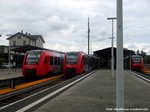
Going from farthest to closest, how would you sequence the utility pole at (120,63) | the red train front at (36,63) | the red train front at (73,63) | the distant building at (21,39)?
the distant building at (21,39)
the red train front at (73,63)
the red train front at (36,63)
the utility pole at (120,63)

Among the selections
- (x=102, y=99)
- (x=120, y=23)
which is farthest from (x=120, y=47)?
(x=102, y=99)

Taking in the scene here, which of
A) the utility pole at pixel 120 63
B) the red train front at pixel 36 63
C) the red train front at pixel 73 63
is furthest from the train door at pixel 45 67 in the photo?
the utility pole at pixel 120 63

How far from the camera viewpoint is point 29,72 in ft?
92.7

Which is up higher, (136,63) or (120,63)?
(136,63)

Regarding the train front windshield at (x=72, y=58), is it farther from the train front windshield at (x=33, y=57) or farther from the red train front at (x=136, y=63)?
the red train front at (x=136, y=63)

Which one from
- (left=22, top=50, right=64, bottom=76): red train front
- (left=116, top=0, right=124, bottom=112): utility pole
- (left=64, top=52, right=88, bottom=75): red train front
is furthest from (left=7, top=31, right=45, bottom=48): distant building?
(left=116, top=0, right=124, bottom=112): utility pole

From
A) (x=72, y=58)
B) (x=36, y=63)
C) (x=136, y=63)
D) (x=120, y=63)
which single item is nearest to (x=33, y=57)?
(x=36, y=63)

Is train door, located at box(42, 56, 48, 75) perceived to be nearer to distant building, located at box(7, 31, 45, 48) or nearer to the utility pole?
the utility pole

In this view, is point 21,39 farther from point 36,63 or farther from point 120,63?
point 120,63

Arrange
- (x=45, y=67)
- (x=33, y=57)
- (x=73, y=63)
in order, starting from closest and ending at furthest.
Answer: (x=33, y=57) < (x=45, y=67) < (x=73, y=63)

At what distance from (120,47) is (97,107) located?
3.93 m

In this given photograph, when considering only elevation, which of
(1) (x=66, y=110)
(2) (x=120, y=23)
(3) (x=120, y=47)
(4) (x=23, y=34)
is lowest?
(1) (x=66, y=110)

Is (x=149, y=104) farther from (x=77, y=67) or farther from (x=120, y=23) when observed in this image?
(x=77, y=67)

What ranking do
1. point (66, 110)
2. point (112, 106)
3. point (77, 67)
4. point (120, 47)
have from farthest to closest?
point (77, 67) → point (112, 106) → point (66, 110) → point (120, 47)
